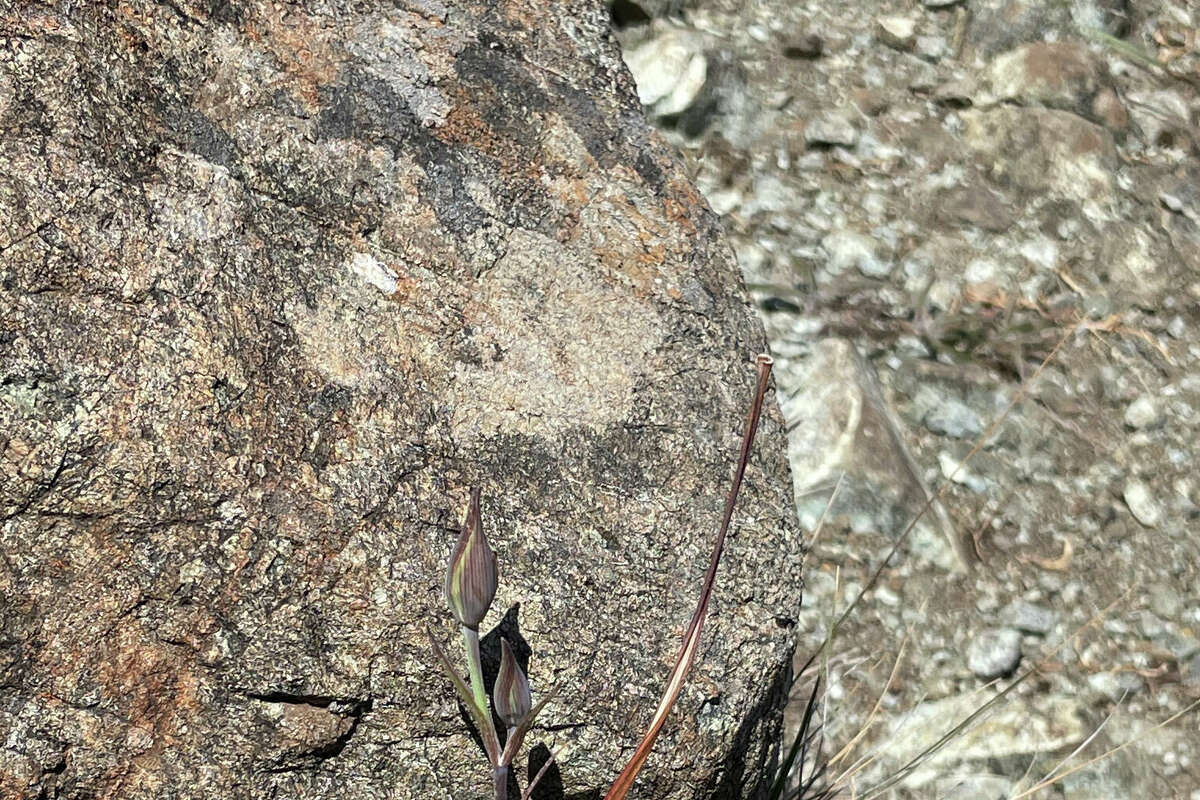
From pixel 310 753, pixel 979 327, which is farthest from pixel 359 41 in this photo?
pixel 979 327

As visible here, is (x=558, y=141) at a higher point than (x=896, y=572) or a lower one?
higher

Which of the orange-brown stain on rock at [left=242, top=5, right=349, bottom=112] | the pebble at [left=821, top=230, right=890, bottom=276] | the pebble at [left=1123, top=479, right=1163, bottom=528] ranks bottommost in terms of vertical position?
the pebble at [left=1123, top=479, right=1163, bottom=528]

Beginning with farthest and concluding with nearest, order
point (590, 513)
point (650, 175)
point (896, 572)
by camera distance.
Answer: point (896, 572) < point (650, 175) < point (590, 513)

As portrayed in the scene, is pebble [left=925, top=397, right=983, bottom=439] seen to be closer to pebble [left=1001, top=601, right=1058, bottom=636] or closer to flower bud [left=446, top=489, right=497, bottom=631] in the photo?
pebble [left=1001, top=601, right=1058, bottom=636]

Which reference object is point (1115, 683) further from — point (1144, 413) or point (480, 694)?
point (480, 694)

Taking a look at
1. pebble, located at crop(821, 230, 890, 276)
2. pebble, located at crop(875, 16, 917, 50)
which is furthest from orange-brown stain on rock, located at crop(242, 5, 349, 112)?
pebble, located at crop(875, 16, 917, 50)

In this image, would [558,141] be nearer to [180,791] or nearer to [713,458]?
[713,458]
